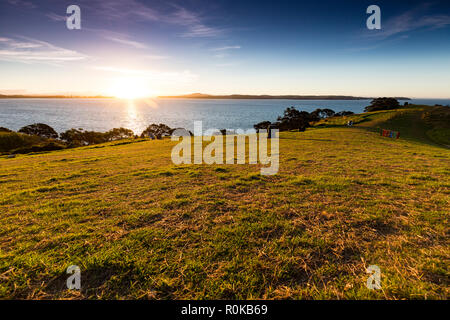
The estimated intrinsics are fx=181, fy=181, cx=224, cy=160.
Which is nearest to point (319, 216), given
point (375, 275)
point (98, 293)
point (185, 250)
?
point (375, 275)

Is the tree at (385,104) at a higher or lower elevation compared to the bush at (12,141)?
higher

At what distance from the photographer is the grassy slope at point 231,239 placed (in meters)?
2.93

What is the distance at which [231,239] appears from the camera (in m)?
4.05

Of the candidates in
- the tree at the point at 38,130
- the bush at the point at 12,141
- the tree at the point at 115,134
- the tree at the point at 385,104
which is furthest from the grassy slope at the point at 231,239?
the tree at the point at 38,130

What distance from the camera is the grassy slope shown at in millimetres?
2926

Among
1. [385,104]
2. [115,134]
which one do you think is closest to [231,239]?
[115,134]

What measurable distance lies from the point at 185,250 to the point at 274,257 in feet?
5.91

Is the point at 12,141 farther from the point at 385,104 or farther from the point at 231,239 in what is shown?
the point at 385,104

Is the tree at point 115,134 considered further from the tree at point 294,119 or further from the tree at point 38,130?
the tree at point 294,119

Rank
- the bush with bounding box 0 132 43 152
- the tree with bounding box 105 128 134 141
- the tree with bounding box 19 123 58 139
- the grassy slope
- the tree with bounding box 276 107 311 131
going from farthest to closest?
the tree with bounding box 105 128 134 141, the tree with bounding box 19 123 58 139, the tree with bounding box 276 107 311 131, the bush with bounding box 0 132 43 152, the grassy slope

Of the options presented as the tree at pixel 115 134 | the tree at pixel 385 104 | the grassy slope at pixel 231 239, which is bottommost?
the grassy slope at pixel 231 239

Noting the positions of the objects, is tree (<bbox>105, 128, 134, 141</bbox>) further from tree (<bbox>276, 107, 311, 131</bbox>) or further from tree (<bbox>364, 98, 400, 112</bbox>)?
tree (<bbox>364, 98, 400, 112</bbox>)

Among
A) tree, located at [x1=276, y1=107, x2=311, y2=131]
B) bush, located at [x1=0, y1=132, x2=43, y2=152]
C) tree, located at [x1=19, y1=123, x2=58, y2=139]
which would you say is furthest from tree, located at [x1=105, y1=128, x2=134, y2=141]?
tree, located at [x1=276, y1=107, x2=311, y2=131]

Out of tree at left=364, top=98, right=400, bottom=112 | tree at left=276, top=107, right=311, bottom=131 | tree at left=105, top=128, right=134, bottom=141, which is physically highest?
tree at left=364, top=98, right=400, bottom=112
